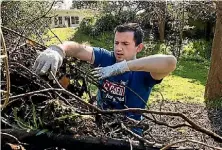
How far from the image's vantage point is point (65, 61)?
205cm

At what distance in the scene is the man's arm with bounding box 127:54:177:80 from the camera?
7.00 ft

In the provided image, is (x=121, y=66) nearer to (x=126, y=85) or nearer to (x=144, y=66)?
(x=144, y=66)

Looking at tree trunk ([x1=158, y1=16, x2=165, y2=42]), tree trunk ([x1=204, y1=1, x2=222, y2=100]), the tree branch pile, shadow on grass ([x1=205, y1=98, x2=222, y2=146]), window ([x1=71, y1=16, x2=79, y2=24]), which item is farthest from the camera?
window ([x1=71, y1=16, x2=79, y2=24])

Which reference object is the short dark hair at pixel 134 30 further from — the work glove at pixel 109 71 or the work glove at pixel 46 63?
the work glove at pixel 46 63

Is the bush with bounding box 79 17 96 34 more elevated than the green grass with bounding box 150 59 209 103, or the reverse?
the bush with bounding box 79 17 96 34

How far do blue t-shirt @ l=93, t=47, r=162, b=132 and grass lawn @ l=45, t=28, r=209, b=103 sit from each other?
3.47m

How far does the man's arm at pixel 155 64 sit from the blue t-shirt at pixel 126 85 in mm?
119

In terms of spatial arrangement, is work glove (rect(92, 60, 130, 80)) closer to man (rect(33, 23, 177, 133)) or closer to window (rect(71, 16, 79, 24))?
man (rect(33, 23, 177, 133))

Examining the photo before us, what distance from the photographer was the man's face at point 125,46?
2565 millimetres

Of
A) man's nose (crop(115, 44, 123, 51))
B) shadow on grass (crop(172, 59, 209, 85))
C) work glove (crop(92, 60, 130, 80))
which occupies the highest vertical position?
man's nose (crop(115, 44, 123, 51))

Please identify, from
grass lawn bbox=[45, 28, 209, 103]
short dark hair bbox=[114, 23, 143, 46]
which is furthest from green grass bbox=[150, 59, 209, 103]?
short dark hair bbox=[114, 23, 143, 46]

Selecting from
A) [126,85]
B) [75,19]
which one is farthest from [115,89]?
[75,19]

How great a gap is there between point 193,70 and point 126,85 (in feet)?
38.4

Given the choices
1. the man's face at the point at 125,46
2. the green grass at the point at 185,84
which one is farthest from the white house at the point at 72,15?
the man's face at the point at 125,46
